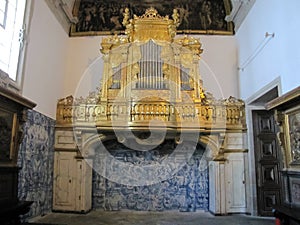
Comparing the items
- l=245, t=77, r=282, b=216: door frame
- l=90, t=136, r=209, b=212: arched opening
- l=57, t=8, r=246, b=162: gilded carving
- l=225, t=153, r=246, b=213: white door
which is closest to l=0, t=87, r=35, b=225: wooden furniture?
l=57, t=8, r=246, b=162: gilded carving

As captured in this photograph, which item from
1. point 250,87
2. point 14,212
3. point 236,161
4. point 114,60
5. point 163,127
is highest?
point 114,60

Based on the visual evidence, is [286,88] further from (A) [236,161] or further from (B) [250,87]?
(A) [236,161]

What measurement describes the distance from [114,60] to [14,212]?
14.1 ft

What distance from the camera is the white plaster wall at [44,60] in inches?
243

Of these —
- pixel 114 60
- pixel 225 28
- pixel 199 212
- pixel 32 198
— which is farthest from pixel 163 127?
pixel 225 28

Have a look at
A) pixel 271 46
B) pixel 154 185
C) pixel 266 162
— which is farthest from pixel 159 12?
pixel 266 162

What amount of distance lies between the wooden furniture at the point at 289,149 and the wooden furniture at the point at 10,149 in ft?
12.3

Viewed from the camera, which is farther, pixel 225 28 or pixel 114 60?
pixel 225 28

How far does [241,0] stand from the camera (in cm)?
757

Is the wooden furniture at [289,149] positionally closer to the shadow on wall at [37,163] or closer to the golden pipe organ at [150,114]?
the golden pipe organ at [150,114]

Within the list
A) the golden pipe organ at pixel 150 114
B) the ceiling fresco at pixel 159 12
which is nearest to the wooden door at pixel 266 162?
the golden pipe organ at pixel 150 114

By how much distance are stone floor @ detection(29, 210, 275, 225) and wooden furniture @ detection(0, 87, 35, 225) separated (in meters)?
1.93

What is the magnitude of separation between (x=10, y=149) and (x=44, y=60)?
294 centimetres

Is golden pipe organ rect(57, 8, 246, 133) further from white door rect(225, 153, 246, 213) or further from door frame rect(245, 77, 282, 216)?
white door rect(225, 153, 246, 213)
